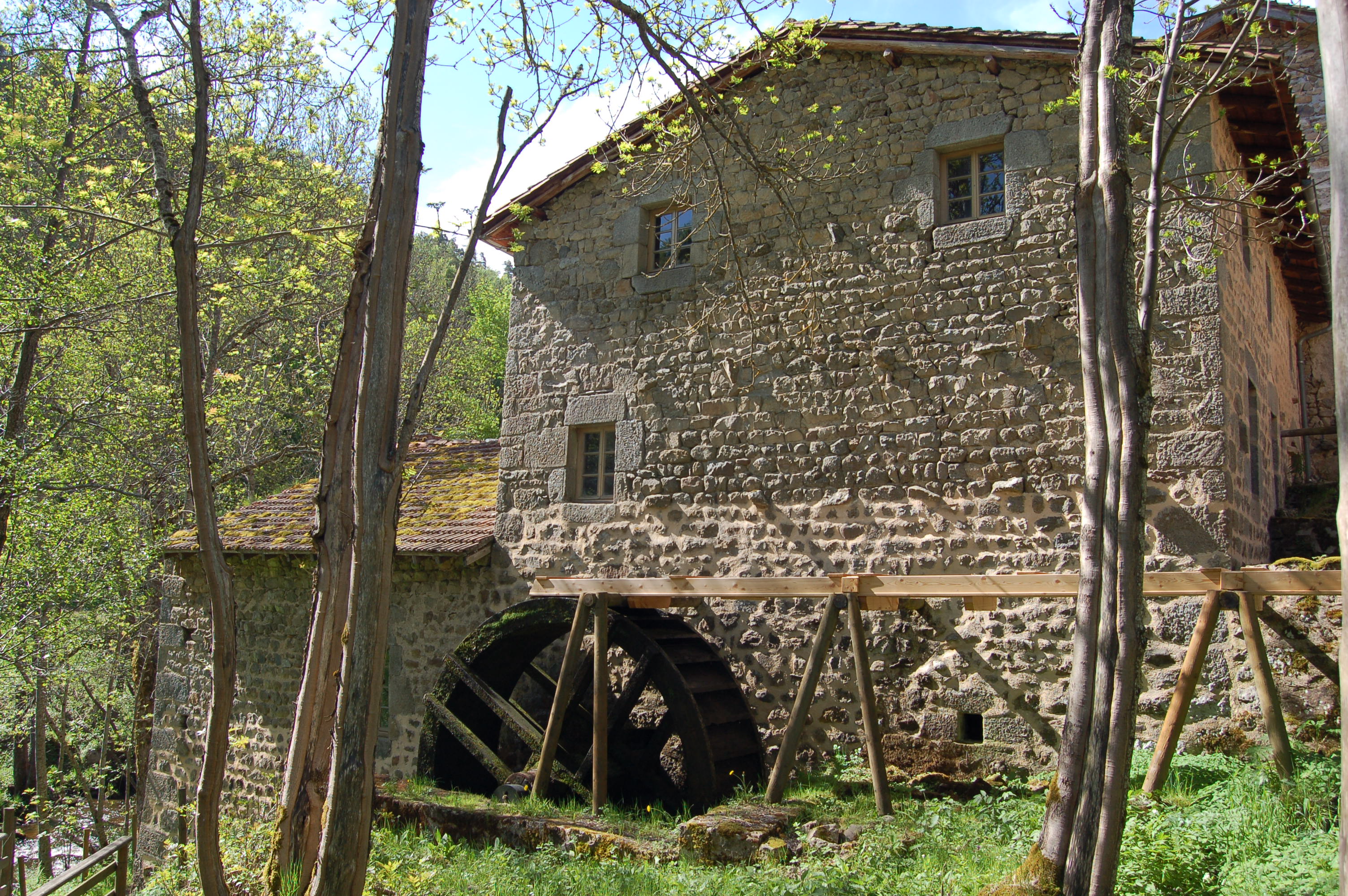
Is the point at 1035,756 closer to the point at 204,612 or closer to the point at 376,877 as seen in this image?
the point at 376,877

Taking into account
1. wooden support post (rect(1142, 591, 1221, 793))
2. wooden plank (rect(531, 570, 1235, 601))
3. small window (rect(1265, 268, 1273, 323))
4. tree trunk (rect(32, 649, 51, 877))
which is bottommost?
tree trunk (rect(32, 649, 51, 877))

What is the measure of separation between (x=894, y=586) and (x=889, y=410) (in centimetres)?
171

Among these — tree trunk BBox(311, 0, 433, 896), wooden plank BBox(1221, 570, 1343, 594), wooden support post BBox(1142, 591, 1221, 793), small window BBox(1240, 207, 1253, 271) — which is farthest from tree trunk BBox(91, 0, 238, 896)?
small window BBox(1240, 207, 1253, 271)

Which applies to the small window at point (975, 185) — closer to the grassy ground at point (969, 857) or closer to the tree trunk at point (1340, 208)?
the grassy ground at point (969, 857)

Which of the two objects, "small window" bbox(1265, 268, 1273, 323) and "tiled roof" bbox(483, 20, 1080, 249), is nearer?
"tiled roof" bbox(483, 20, 1080, 249)

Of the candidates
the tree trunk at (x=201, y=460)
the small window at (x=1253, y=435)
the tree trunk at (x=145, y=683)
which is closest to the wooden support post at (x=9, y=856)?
the tree trunk at (x=201, y=460)

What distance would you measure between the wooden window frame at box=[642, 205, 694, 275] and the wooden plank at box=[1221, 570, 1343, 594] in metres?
4.71

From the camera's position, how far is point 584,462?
8.55 meters

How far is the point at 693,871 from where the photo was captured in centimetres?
480

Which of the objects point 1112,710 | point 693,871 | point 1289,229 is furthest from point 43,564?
point 1289,229

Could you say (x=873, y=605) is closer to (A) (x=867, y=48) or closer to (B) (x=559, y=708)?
(B) (x=559, y=708)

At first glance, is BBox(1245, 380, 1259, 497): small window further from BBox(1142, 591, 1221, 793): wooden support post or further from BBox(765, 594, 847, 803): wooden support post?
BBox(765, 594, 847, 803): wooden support post

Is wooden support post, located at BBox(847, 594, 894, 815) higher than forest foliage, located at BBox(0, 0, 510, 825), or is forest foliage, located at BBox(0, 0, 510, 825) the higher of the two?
forest foliage, located at BBox(0, 0, 510, 825)

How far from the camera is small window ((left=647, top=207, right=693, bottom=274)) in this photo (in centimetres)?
812
